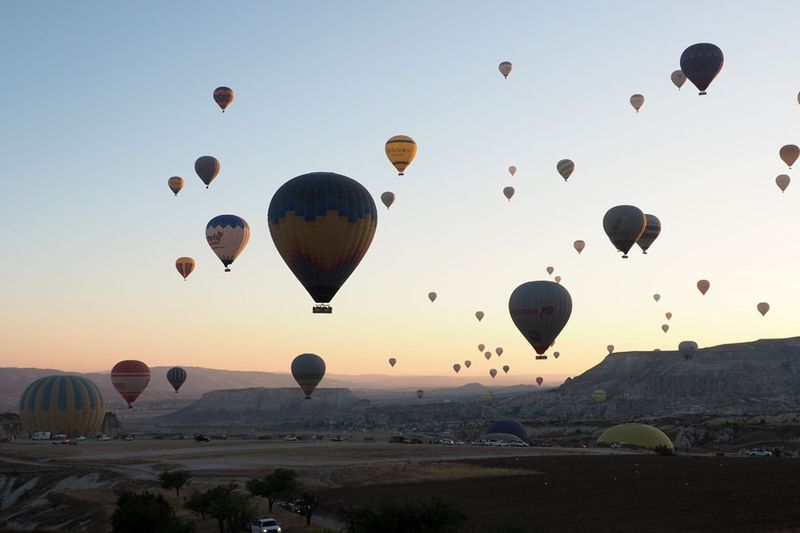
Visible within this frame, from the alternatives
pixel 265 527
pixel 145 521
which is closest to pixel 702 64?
pixel 265 527

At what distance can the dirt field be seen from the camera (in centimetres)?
4562

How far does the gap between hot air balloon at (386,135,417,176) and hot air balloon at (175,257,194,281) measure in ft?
123

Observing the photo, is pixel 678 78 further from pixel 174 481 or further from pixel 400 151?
pixel 174 481

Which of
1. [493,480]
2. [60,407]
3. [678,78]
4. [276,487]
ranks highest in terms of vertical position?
[678,78]

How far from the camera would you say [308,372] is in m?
111

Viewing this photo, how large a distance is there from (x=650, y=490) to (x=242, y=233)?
4927cm

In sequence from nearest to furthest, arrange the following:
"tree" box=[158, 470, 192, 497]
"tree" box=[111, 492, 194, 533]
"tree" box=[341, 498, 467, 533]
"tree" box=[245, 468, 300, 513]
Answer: "tree" box=[341, 498, 467, 533] → "tree" box=[111, 492, 194, 533] → "tree" box=[245, 468, 300, 513] → "tree" box=[158, 470, 192, 497]

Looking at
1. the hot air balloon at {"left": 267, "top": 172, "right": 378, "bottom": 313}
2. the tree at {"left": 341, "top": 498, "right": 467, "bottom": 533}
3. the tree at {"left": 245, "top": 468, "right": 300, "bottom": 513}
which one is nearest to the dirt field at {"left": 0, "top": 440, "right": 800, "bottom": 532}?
the tree at {"left": 245, "top": 468, "right": 300, "bottom": 513}

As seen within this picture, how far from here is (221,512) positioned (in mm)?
42781

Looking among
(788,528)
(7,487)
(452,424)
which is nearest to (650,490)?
(788,528)

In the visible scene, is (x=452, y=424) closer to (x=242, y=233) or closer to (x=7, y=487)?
(x=242, y=233)

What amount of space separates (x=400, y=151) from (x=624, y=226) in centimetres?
2305

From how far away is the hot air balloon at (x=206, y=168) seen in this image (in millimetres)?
90062

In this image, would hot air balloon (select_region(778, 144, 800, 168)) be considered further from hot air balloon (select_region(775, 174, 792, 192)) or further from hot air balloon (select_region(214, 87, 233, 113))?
hot air balloon (select_region(214, 87, 233, 113))
